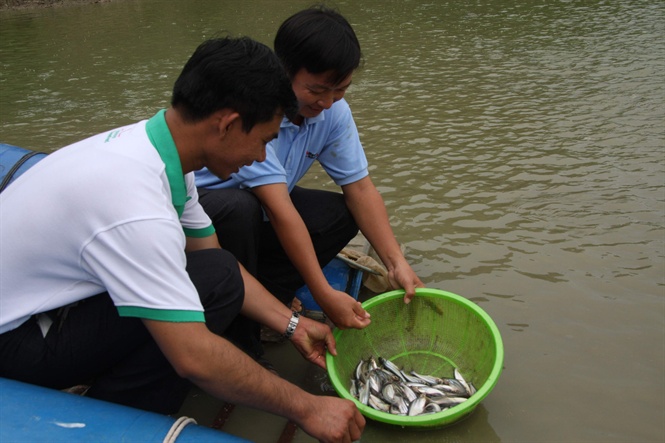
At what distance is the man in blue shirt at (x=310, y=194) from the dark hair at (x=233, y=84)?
2.19 feet

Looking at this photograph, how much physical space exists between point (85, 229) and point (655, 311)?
114 inches

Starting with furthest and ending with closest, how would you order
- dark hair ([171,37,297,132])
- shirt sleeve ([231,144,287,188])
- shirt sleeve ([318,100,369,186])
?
1. shirt sleeve ([318,100,369,186])
2. shirt sleeve ([231,144,287,188])
3. dark hair ([171,37,297,132])

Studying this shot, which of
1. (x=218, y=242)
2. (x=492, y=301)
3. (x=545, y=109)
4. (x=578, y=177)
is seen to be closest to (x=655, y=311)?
(x=492, y=301)

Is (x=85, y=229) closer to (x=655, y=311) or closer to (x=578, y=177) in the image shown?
(x=655, y=311)

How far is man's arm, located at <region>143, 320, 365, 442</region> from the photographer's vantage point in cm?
176

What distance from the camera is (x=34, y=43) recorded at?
40.8 feet

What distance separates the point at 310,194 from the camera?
10.5 feet

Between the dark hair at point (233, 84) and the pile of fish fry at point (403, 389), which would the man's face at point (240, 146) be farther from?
the pile of fish fry at point (403, 389)

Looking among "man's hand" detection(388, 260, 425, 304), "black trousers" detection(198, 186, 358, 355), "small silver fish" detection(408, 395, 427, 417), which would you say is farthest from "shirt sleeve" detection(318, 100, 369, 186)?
"small silver fish" detection(408, 395, 427, 417)

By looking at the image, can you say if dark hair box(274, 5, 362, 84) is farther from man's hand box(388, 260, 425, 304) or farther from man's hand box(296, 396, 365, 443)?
man's hand box(296, 396, 365, 443)

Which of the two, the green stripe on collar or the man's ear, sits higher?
the man's ear

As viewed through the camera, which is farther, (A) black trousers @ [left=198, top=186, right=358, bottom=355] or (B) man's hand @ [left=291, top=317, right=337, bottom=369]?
(A) black trousers @ [left=198, top=186, right=358, bottom=355]

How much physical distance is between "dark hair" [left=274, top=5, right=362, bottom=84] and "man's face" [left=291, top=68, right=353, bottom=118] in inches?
0.9

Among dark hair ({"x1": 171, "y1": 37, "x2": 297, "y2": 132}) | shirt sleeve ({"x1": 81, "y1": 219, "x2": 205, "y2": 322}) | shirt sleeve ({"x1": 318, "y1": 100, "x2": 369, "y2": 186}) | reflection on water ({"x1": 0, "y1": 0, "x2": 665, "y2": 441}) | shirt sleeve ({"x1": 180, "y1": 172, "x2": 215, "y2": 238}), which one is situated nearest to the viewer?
shirt sleeve ({"x1": 81, "y1": 219, "x2": 205, "y2": 322})
